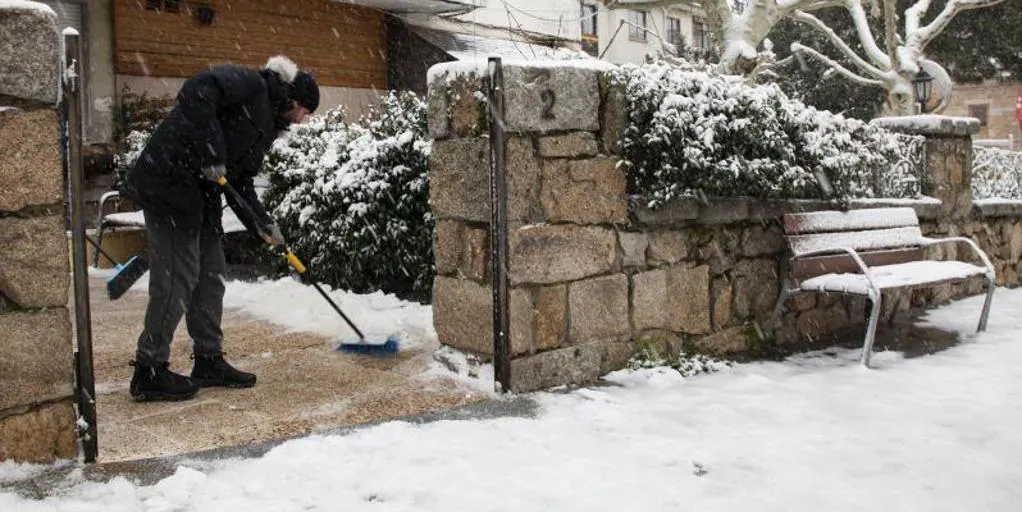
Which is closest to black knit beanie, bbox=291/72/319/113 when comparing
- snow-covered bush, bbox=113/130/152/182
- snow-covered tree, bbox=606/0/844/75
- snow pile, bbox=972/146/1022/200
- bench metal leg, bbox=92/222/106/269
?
bench metal leg, bbox=92/222/106/269

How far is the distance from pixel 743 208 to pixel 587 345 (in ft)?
4.54

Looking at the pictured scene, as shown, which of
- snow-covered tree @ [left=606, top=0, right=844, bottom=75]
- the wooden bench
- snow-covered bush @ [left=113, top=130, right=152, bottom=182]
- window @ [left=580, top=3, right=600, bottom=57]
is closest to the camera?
the wooden bench

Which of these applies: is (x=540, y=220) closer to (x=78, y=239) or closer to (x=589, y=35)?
(x=78, y=239)

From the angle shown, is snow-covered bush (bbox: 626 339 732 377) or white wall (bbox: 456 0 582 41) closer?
snow-covered bush (bbox: 626 339 732 377)

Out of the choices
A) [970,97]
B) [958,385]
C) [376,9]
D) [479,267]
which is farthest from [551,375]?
[970,97]

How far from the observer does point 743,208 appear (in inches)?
201

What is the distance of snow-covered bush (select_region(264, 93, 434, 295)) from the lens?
244 inches

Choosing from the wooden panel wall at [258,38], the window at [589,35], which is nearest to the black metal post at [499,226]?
the wooden panel wall at [258,38]

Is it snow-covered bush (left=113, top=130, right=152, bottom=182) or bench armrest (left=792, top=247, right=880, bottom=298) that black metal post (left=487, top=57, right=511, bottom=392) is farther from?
snow-covered bush (left=113, top=130, right=152, bottom=182)

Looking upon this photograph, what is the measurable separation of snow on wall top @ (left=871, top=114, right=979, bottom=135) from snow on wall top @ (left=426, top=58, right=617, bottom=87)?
369cm

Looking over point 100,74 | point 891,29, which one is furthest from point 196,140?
point 891,29

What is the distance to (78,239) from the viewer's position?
10.1 feet

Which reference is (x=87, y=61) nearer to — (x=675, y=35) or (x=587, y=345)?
(x=587, y=345)

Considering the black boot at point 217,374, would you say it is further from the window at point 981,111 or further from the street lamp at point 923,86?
the window at point 981,111
